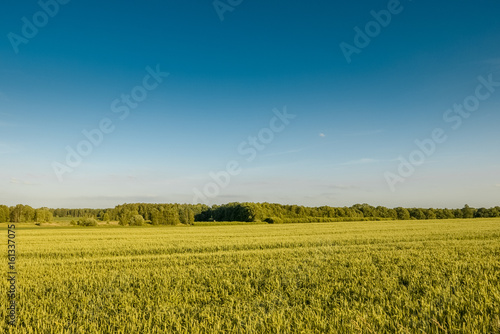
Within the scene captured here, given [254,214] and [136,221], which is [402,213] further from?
[136,221]

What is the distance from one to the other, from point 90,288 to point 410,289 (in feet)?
31.1

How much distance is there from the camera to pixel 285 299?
23.9 feet

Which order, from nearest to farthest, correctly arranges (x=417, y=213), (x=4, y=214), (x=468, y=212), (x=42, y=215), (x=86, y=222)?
1. (x=86, y=222)
2. (x=42, y=215)
3. (x=4, y=214)
4. (x=468, y=212)
5. (x=417, y=213)

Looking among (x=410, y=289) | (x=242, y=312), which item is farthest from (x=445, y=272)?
(x=242, y=312)

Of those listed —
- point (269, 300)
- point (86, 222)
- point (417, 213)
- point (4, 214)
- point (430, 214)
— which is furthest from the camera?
point (417, 213)

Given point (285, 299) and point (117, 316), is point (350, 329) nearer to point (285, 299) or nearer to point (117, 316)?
point (285, 299)

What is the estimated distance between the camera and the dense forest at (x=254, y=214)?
8544 centimetres

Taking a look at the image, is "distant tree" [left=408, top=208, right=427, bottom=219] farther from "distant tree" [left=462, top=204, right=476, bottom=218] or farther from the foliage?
the foliage

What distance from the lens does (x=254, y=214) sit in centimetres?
9788

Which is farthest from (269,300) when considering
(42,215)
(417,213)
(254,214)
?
(417,213)

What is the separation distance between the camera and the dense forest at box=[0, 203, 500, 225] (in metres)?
85.4

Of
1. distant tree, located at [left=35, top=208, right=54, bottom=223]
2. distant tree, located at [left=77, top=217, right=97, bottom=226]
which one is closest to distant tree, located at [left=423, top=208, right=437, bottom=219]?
distant tree, located at [left=77, top=217, right=97, bottom=226]

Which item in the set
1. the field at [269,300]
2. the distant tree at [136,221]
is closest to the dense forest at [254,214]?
the distant tree at [136,221]

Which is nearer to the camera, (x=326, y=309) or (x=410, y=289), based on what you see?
(x=326, y=309)
